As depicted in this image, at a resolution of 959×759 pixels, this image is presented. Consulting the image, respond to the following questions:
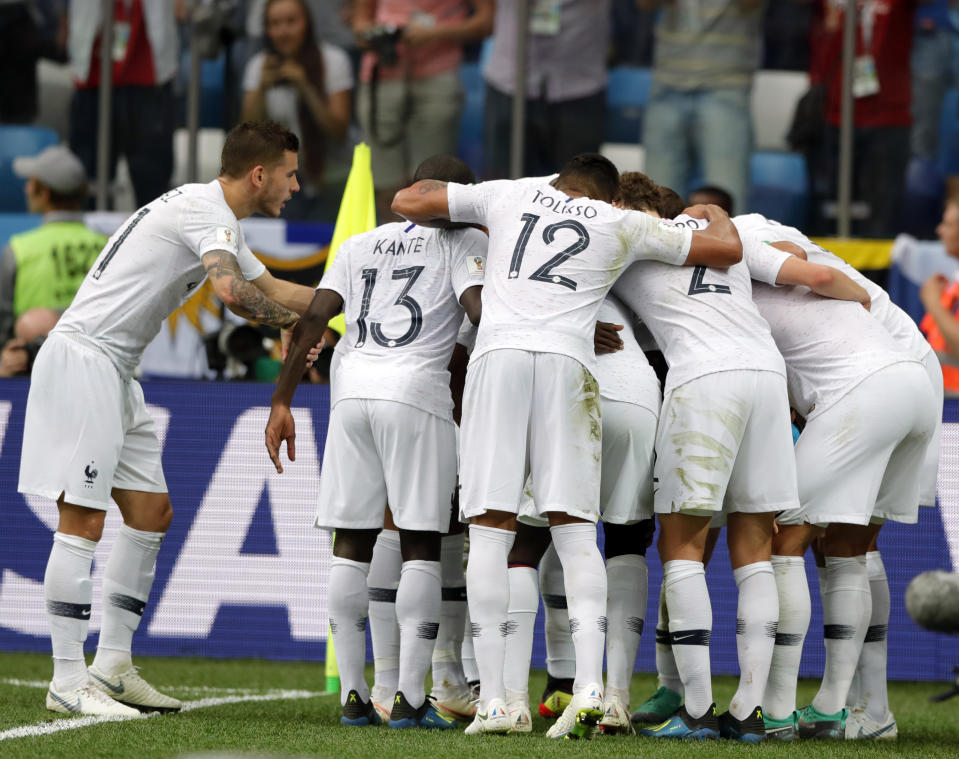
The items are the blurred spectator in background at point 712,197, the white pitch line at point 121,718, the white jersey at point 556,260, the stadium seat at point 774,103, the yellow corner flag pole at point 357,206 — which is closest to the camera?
the white pitch line at point 121,718

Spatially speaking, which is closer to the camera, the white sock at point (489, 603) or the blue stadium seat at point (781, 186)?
the white sock at point (489, 603)

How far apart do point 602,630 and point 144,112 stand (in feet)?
19.9

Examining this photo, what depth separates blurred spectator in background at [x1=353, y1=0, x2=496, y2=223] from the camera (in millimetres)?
9391

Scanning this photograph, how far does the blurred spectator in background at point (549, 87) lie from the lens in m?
9.36

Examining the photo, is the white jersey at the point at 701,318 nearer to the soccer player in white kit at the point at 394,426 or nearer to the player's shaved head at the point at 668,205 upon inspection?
the player's shaved head at the point at 668,205

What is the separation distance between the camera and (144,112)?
9633mm

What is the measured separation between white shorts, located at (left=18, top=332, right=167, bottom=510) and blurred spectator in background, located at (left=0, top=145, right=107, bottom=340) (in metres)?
3.29

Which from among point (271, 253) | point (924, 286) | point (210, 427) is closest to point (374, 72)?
point (271, 253)

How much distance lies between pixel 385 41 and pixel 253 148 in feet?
13.5

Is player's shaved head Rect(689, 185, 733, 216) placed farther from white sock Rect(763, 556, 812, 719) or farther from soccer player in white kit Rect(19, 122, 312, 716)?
white sock Rect(763, 556, 812, 719)

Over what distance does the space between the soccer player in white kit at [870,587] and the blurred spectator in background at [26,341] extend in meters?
4.24

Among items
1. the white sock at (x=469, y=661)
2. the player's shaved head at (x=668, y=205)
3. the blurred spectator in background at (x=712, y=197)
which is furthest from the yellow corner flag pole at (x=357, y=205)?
the blurred spectator in background at (x=712, y=197)

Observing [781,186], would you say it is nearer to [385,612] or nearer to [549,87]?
[549,87]

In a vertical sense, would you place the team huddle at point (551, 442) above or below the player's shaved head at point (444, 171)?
below
